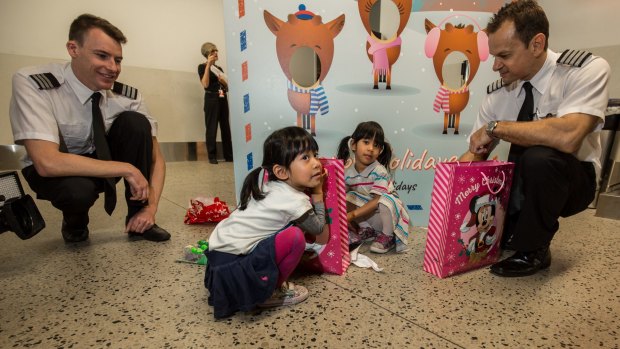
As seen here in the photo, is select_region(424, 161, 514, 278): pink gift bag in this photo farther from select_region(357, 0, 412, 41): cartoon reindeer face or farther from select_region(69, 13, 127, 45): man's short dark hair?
select_region(69, 13, 127, 45): man's short dark hair

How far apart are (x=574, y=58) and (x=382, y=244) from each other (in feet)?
2.87

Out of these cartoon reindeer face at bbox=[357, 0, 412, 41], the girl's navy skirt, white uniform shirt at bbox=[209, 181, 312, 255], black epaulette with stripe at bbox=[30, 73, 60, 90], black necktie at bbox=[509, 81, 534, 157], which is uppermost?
cartoon reindeer face at bbox=[357, 0, 412, 41]

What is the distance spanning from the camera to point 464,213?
993mm

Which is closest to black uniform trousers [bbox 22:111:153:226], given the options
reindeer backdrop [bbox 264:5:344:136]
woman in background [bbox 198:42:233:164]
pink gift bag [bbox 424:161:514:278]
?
reindeer backdrop [bbox 264:5:344:136]

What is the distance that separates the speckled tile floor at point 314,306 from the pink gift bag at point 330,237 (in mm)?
43

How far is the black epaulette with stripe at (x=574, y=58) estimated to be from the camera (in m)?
1.01

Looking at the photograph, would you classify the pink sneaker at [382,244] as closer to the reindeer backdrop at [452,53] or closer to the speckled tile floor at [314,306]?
the speckled tile floor at [314,306]

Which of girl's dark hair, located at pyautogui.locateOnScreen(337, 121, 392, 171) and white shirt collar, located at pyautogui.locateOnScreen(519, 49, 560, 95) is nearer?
white shirt collar, located at pyautogui.locateOnScreen(519, 49, 560, 95)

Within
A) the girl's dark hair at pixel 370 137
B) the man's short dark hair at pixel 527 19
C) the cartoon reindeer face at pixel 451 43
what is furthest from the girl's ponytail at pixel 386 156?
the man's short dark hair at pixel 527 19

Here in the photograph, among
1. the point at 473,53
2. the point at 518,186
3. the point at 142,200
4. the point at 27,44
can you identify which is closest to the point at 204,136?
the point at 27,44

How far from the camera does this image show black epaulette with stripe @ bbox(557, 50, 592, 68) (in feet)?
3.31

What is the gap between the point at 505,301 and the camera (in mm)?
868

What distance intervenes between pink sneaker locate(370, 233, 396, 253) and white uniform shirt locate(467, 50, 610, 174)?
642mm

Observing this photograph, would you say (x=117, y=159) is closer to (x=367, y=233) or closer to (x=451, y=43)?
(x=367, y=233)
